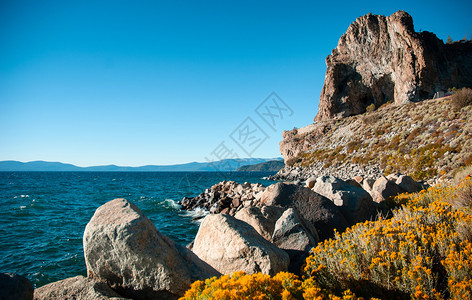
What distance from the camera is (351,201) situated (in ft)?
31.1

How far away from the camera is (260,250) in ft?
16.4

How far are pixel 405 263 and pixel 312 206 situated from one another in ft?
16.5

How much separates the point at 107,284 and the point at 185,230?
38.0 ft

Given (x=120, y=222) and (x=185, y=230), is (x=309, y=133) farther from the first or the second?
→ (x=120, y=222)

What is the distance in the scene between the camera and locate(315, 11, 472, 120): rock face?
58625 mm

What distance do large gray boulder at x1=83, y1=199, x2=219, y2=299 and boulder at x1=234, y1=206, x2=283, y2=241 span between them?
2436mm

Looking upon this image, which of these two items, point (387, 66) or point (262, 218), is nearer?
point (262, 218)

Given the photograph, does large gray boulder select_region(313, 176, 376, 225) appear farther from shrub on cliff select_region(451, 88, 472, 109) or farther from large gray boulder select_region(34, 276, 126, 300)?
shrub on cliff select_region(451, 88, 472, 109)

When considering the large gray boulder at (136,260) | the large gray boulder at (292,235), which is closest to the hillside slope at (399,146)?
the large gray boulder at (292,235)

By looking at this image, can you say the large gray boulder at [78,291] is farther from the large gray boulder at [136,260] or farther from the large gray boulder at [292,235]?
the large gray boulder at [292,235]

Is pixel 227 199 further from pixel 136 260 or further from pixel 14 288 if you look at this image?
pixel 14 288

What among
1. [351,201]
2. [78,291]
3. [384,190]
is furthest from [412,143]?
[78,291]

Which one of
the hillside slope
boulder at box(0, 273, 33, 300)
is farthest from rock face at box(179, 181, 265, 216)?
boulder at box(0, 273, 33, 300)

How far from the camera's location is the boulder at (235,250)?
16.2 ft
